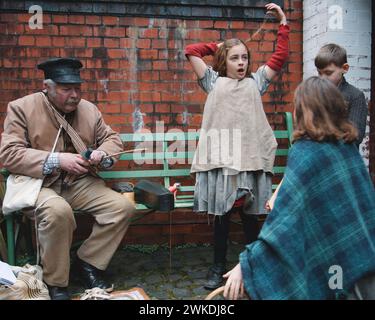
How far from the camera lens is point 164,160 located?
4320mm

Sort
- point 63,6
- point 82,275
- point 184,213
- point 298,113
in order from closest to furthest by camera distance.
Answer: point 298,113
point 82,275
point 63,6
point 184,213

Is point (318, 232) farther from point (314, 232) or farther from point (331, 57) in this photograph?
point (331, 57)

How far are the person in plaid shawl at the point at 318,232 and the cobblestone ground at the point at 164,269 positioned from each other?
1.42m

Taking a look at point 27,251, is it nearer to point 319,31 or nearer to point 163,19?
point 163,19

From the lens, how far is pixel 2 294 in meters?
2.90

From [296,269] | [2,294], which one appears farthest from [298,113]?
[2,294]

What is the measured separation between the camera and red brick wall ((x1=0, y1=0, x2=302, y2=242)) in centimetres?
432

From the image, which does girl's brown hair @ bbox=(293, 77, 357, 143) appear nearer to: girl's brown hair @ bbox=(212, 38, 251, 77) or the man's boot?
girl's brown hair @ bbox=(212, 38, 251, 77)

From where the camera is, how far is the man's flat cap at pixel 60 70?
365cm

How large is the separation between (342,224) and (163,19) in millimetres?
3013

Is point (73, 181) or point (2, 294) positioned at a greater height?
point (73, 181)

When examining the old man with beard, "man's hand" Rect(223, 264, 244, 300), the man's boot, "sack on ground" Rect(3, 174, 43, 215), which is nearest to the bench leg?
"sack on ground" Rect(3, 174, 43, 215)

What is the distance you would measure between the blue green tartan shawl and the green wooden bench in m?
2.02

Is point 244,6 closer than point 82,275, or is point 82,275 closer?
point 82,275
